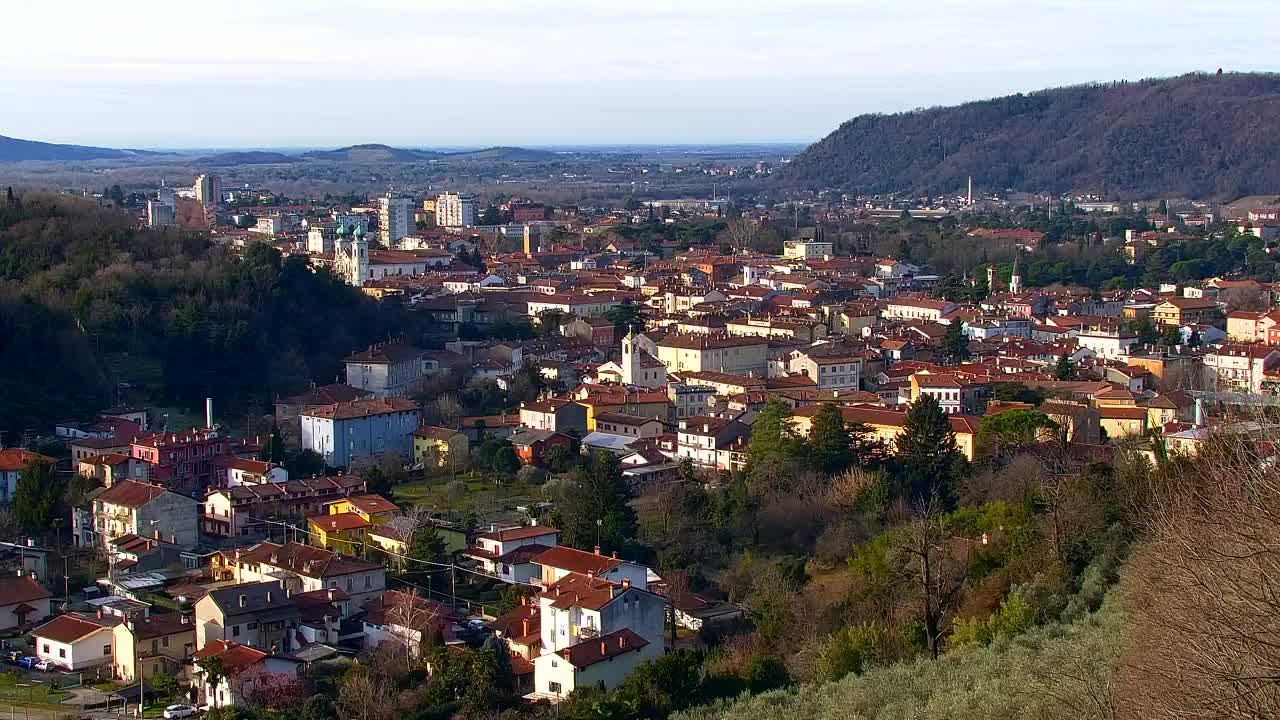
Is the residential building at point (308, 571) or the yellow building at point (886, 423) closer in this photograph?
the residential building at point (308, 571)

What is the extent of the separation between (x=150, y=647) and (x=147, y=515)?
3.05 metres

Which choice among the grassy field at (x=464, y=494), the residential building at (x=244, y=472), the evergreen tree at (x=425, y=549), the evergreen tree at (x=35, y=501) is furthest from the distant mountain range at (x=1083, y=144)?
the evergreen tree at (x=35, y=501)

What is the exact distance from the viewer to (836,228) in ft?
151

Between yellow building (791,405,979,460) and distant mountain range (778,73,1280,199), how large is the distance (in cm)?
4689

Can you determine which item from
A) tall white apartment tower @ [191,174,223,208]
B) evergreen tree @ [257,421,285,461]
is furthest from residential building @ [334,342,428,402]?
tall white apartment tower @ [191,174,223,208]

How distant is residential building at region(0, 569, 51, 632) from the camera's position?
12.1 m

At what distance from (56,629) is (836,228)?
36.0 meters

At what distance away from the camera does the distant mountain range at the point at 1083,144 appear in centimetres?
6412

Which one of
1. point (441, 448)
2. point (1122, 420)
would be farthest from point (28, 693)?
point (1122, 420)

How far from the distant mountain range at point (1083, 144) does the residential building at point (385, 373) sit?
45.5m

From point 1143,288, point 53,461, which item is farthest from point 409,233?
point 53,461

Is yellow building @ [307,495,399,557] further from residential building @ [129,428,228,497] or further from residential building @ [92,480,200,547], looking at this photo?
residential building @ [129,428,228,497]

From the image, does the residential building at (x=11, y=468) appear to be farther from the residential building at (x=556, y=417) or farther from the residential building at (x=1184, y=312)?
the residential building at (x=1184, y=312)

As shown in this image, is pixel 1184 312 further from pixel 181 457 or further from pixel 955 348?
pixel 181 457
